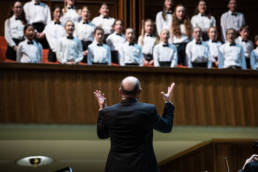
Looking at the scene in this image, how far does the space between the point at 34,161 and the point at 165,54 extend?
209 cm

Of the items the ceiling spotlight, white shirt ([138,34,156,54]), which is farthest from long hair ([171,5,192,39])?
the ceiling spotlight

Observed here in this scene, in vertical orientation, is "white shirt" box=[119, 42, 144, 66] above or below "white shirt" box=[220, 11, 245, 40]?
below

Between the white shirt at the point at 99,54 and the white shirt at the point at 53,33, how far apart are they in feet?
1.58

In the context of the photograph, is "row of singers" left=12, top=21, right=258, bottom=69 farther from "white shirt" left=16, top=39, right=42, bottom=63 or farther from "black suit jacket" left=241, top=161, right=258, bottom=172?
"black suit jacket" left=241, top=161, right=258, bottom=172

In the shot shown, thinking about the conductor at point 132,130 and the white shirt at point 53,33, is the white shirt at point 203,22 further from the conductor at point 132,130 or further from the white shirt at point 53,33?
the conductor at point 132,130

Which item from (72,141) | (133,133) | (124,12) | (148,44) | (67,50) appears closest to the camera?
(133,133)

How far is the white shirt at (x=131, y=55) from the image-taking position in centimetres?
600

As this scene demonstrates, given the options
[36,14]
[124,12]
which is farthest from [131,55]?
[124,12]

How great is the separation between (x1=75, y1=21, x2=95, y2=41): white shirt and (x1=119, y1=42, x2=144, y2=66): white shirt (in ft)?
2.18

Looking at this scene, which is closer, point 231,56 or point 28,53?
point 28,53

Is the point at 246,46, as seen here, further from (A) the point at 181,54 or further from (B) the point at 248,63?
(A) the point at 181,54

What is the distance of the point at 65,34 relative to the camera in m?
6.30

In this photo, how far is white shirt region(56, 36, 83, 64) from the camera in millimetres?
5815

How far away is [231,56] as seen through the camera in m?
6.19
